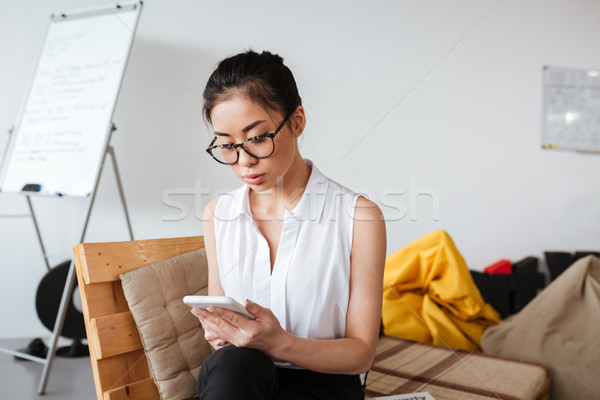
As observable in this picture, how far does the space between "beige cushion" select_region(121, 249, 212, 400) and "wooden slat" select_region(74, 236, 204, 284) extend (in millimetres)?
23

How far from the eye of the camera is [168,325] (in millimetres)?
1177

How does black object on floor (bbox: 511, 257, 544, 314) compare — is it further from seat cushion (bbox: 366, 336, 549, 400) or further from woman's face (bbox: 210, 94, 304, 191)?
woman's face (bbox: 210, 94, 304, 191)

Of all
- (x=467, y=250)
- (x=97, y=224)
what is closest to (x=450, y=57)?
(x=467, y=250)

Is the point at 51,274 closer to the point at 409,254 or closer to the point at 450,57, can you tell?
the point at 409,254

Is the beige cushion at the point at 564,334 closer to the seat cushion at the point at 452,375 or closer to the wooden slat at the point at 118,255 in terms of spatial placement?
the seat cushion at the point at 452,375

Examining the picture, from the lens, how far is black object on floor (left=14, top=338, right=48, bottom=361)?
7.84 ft

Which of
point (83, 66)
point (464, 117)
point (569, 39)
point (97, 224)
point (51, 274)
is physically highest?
point (569, 39)

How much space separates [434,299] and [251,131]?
1.49m

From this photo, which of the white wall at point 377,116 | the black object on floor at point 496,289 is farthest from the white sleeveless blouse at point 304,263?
the black object on floor at point 496,289

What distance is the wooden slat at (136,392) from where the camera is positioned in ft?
3.51

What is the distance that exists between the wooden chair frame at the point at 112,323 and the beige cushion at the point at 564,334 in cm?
140

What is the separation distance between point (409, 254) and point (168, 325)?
1.36 meters

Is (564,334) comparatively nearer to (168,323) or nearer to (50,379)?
(168,323)

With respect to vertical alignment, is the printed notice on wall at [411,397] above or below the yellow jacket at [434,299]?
below
